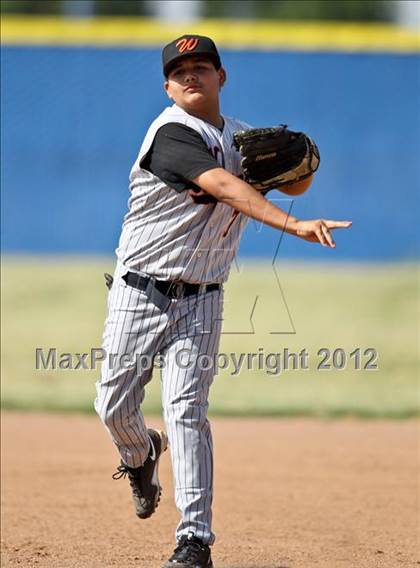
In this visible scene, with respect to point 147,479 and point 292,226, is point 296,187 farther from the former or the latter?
point 147,479

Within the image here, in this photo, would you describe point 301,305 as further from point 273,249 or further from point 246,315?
point 273,249

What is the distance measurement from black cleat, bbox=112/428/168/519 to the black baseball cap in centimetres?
139

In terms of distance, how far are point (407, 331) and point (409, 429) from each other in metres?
4.24

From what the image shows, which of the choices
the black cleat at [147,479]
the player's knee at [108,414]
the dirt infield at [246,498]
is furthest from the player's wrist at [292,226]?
the dirt infield at [246,498]

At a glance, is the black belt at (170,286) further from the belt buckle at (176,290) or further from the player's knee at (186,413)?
the player's knee at (186,413)

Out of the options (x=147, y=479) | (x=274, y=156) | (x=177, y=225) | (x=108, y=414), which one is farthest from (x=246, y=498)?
(x=274, y=156)

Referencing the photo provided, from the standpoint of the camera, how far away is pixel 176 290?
3539mm

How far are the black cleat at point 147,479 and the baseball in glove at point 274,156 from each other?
3.59 ft

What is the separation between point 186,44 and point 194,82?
126mm

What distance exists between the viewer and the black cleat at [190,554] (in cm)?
340

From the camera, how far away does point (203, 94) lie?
349 centimetres

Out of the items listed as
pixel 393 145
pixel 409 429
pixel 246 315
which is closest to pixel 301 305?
pixel 246 315

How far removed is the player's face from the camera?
3.47 m

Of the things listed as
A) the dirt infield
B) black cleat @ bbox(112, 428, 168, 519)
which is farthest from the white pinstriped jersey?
the dirt infield
